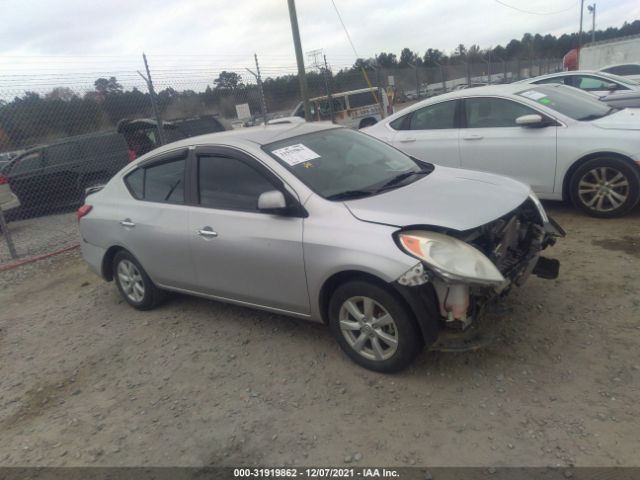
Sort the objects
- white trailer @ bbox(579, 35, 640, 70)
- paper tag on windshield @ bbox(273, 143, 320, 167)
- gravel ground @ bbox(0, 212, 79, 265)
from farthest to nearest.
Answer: white trailer @ bbox(579, 35, 640, 70) → gravel ground @ bbox(0, 212, 79, 265) → paper tag on windshield @ bbox(273, 143, 320, 167)

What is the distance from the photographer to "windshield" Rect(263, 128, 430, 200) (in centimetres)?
356

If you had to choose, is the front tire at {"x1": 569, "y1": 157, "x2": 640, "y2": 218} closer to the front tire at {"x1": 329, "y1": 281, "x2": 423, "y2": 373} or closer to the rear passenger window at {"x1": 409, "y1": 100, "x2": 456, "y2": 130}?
the rear passenger window at {"x1": 409, "y1": 100, "x2": 456, "y2": 130}

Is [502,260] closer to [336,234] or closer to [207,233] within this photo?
[336,234]

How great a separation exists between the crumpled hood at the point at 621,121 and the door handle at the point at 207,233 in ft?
14.1

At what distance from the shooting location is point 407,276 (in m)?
2.85

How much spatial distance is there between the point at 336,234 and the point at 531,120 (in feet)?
11.5

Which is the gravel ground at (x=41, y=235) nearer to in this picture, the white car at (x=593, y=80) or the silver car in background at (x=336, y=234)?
the silver car in background at (x=336, y=234)

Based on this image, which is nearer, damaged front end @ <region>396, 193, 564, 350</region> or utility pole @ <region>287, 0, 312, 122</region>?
damaged front end @ <region>396, 193, 564, 350</region>

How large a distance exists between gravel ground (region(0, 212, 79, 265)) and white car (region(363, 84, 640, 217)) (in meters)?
5.65

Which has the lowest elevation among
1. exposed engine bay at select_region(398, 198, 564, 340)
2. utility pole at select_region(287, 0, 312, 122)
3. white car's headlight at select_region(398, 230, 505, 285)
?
exposed engine bay at select_region(398, 198, 564, 340)

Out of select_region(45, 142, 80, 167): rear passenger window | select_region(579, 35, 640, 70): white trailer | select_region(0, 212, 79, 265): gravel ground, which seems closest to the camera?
select_region(0, 212, 79, 265): gravel ground

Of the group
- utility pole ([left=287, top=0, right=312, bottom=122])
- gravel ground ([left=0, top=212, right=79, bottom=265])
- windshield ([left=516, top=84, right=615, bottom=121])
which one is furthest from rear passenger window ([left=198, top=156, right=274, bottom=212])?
utility pole ([left=287, top=0, right=312, bottom=122])

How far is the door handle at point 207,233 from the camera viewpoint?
383cm

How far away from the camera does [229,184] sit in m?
3.87
